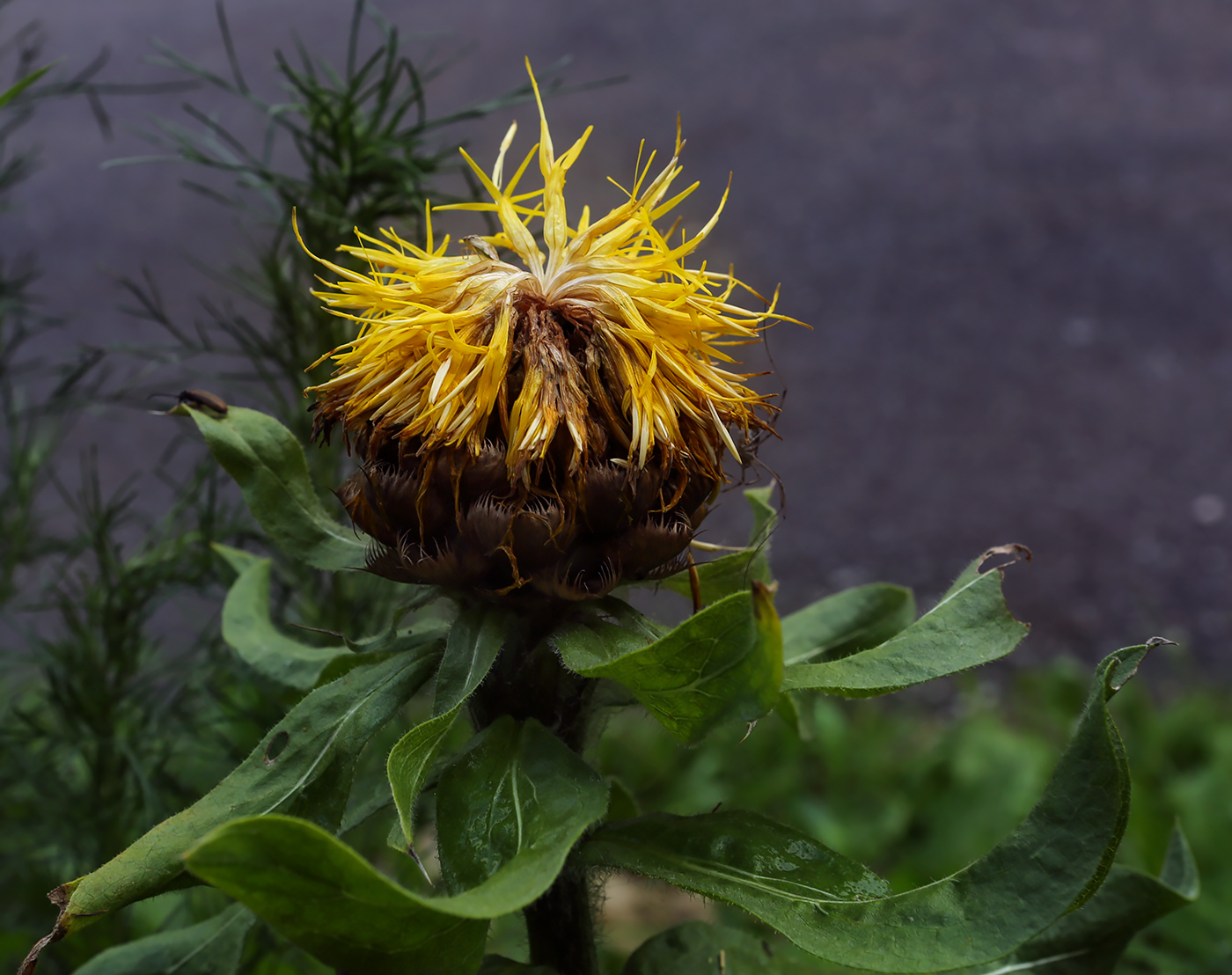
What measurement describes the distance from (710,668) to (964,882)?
247mm

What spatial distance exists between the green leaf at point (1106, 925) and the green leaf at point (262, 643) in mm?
684

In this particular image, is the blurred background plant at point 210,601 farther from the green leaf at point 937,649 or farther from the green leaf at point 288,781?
the green leaf at point 288,781

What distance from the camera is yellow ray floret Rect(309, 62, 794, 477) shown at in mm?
701

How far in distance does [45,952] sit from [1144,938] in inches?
80.9

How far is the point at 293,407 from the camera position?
57.8 inches

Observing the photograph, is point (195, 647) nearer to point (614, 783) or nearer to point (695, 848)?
point (614, 783)

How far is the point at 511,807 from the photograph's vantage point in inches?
26.0

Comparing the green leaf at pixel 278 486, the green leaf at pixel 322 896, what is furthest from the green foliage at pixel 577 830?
the green leaf at pixel 278 486

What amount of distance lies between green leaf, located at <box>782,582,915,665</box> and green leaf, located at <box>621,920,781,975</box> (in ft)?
0.93

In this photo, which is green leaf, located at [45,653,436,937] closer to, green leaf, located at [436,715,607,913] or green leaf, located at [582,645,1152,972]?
green leaf, located at [436,715,607,913]

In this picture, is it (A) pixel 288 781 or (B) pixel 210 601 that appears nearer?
(A) pixel 288 781

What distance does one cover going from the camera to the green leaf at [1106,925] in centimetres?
88

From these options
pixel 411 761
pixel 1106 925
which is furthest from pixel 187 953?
pixel 1106 925

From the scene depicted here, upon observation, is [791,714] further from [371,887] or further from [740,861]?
[371,887]
